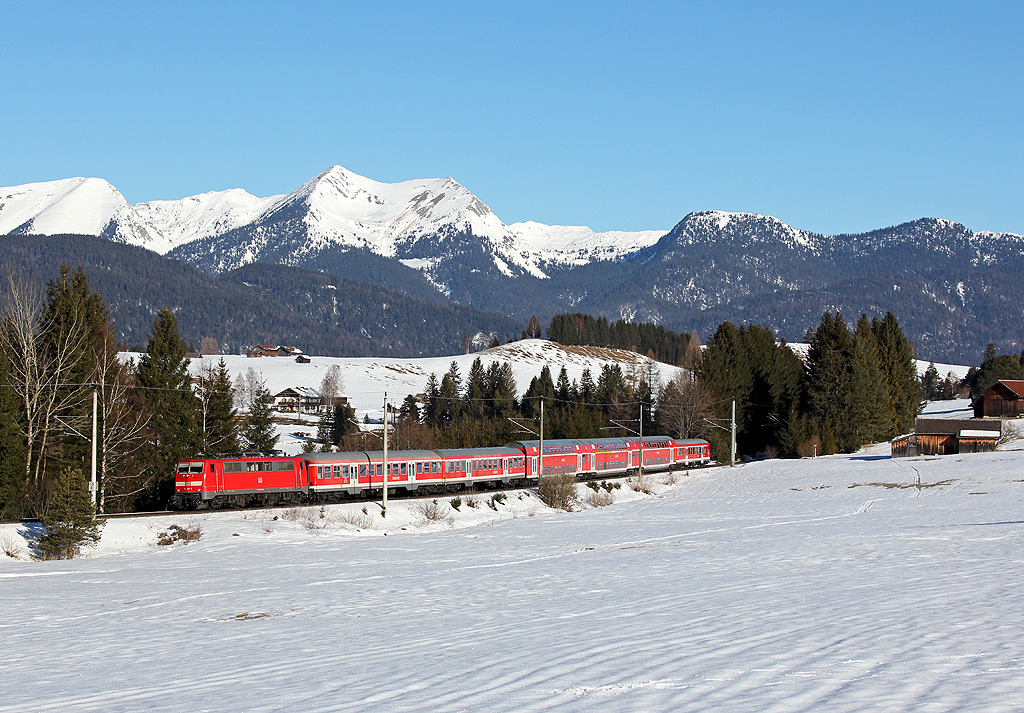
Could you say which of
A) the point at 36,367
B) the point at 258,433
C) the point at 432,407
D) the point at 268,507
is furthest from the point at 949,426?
the point at 432,407

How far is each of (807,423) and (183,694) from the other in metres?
84.2

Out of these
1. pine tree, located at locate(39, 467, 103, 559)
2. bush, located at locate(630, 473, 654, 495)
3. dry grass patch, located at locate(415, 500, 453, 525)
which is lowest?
bush, located at locate(630, 473, 654, 495)

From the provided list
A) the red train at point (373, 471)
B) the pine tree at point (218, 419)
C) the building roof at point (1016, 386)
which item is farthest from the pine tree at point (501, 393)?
the pine tree at point (218, 419)

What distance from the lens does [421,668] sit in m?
12.6

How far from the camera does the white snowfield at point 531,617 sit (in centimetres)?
1055

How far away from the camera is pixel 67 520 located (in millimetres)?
31953

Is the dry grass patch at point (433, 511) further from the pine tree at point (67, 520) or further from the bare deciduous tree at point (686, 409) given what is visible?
the bare deciduous tree at point (686, 409)

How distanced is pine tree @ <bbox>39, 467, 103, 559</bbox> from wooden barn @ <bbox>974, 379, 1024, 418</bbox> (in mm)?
94821

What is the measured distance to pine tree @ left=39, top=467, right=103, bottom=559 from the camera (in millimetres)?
31797

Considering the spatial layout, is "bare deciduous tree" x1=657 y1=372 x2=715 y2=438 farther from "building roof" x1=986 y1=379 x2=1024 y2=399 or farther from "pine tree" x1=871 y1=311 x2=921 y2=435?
"building roof" x1=986 y1=379 x2=1024 y2=399

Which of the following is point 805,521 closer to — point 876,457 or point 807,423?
point 876,457

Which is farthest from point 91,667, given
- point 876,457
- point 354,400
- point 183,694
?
point 354,400

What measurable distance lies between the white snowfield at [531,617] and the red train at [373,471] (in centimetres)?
599

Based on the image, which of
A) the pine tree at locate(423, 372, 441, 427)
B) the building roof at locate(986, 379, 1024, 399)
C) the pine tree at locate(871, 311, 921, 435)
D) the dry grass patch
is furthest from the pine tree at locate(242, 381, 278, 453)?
the building roof at locate(986, 379, 1024, 399)
